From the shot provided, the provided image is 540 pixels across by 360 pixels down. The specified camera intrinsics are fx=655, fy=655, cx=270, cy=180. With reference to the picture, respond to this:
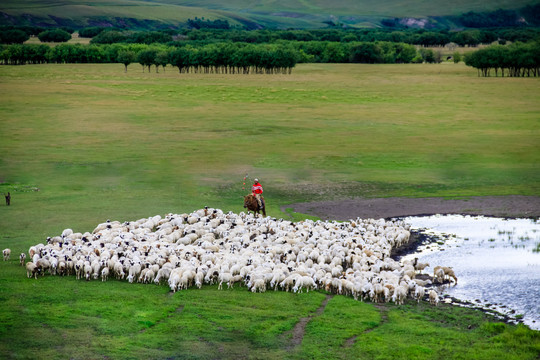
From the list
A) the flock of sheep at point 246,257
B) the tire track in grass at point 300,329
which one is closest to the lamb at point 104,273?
the flock of sheep at point 246,257

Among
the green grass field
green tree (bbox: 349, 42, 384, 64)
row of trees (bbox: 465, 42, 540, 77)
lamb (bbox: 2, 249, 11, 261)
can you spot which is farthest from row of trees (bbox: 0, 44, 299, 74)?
lamb (bbox: 2, 249, 11, 261)

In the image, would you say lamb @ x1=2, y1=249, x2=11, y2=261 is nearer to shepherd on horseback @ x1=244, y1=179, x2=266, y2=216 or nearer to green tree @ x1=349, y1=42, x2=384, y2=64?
shepherd on horseback @ x1=244, y1=179, x2=266, y2=216

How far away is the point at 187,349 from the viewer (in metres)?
16.2

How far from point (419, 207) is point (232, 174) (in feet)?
42.2

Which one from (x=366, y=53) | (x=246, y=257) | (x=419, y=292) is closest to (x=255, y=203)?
(x=246, y=257)

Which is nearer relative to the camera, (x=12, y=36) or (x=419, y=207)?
(x=419, y=207)

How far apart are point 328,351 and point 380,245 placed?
978 centimetres

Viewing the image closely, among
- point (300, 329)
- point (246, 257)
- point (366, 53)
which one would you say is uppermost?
point (366, 53)

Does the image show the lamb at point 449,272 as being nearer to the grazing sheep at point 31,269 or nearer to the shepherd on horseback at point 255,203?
the shepherd on horseback at point 255,203

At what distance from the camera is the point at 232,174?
41.7 metres

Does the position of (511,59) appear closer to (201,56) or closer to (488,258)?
(201,56)

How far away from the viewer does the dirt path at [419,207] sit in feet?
107

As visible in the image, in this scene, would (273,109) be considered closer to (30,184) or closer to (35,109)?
(35,109)

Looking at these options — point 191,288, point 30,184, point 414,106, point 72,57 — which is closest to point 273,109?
point 414,106
